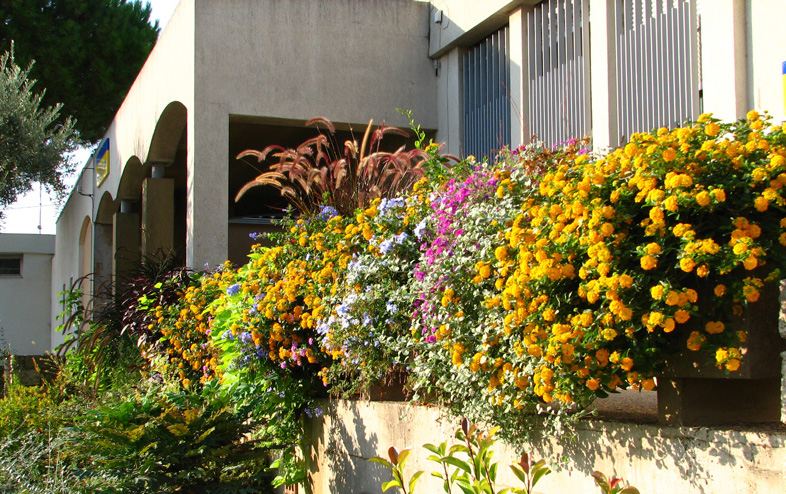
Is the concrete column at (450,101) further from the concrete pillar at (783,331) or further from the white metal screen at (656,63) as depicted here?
the concrete pillar at (783,331)

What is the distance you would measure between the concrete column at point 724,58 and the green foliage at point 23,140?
12.5 meters

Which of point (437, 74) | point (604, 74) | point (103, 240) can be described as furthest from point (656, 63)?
point (103, 240)

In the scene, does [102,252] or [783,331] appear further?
[102,252]

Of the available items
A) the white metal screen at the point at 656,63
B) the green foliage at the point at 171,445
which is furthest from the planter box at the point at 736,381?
the white metal screen at the point at 656,63

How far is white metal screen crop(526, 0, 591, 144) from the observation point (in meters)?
7.09

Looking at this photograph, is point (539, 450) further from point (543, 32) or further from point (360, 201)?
point (543, 32)

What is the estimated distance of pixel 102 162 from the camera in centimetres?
1507

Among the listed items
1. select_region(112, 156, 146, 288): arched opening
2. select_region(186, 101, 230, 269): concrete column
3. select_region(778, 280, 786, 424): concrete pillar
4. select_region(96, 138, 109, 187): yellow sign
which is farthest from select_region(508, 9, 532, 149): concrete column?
select_region(96, 138, 109, 187): yellow sign

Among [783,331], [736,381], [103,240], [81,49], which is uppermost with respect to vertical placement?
[81,49]

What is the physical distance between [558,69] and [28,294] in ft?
70.3

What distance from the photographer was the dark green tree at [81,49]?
750 inches

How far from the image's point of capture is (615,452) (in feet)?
8.54

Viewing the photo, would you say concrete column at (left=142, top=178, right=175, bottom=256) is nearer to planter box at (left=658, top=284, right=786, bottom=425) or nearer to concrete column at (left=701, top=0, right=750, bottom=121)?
concrete column at (left=701, top=0, right=750, bottom=121)

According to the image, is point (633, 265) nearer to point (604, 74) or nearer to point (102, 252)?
point (604, 74)
